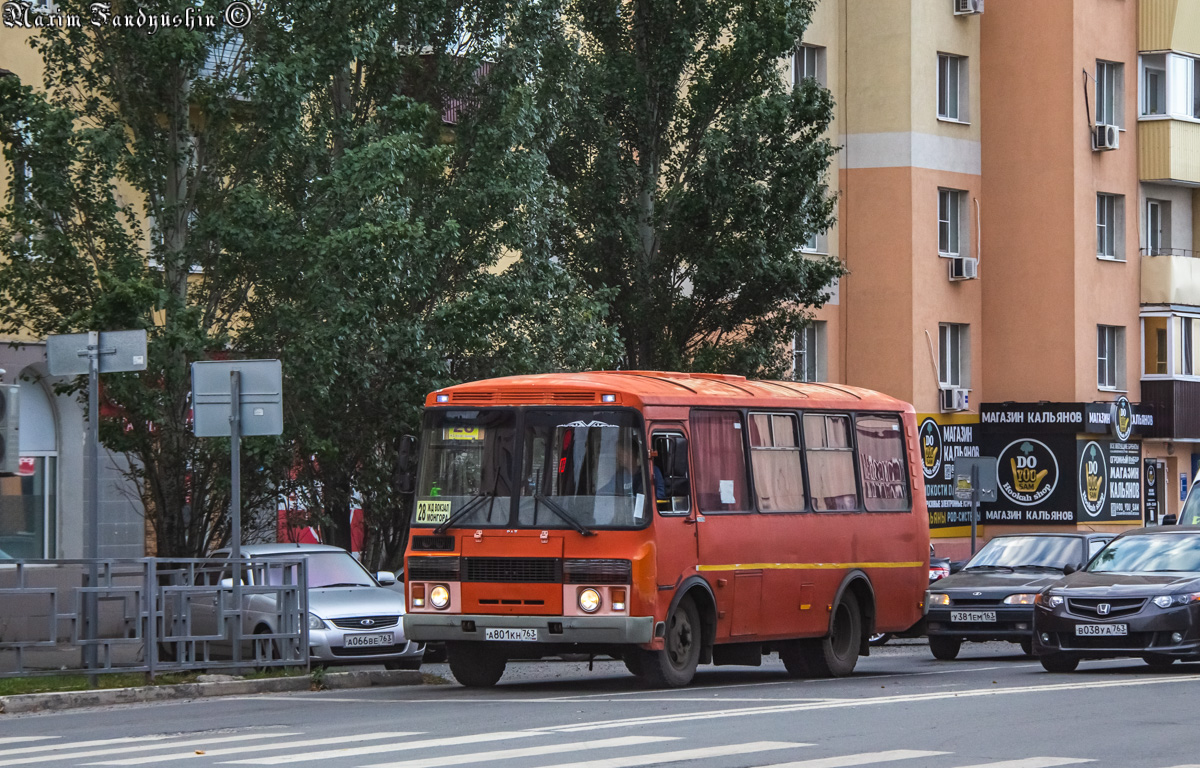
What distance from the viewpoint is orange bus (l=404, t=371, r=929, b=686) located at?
18141 mm

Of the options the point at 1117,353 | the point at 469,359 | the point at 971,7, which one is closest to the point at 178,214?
the point at 469,359

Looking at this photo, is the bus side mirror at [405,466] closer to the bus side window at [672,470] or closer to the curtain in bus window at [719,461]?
the bus side window at [672,470]

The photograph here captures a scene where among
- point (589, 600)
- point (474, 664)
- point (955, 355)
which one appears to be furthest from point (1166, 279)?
point (589, 600)

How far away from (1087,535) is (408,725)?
47.9 feet

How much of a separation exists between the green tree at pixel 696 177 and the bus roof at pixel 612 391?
451 inches

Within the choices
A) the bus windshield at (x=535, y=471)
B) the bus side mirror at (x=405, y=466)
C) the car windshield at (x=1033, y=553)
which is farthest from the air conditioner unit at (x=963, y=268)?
the bus side mirror at (x=405, y=466)

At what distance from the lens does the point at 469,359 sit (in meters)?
27.4

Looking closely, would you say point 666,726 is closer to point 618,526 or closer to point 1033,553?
point 618,526

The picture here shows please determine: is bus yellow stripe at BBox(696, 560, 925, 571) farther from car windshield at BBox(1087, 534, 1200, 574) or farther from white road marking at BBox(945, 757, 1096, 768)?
white road marking at BBox(945, 757, 1096, 768)

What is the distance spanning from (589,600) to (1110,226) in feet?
111

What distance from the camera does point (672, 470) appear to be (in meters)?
18.6

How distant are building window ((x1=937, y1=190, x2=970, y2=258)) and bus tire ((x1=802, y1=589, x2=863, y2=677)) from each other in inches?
1079

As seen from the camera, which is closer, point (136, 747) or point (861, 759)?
point (861, 759)

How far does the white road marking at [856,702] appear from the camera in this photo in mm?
14391
